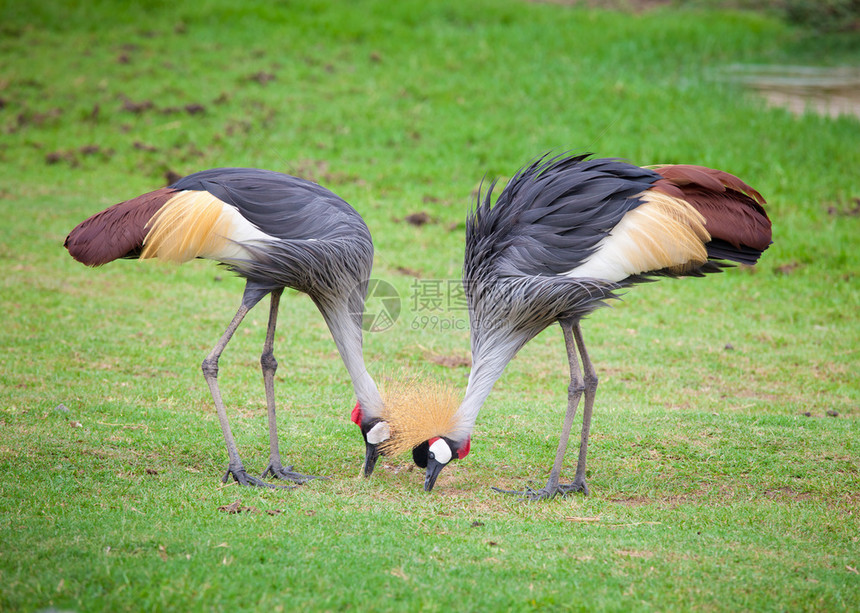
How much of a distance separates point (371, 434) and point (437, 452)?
0.49m

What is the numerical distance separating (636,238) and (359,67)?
11.5 meters

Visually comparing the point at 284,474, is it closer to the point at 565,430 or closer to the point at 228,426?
the point at 228,426

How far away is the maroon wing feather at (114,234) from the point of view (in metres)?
5.06

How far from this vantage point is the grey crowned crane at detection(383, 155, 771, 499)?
517 cm

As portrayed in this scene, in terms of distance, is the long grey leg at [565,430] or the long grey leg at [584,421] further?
the long grey leg at [584,421]

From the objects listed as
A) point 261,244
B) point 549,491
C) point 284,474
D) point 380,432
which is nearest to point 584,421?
point 549,491

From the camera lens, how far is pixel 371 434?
533 centimetres

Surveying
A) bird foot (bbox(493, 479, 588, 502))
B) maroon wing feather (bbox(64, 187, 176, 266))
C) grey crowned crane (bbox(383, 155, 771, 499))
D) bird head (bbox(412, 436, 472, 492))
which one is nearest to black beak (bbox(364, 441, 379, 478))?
grey crowned crane (bbox(383, 155, 771, 499))

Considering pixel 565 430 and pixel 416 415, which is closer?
pixel 416 415

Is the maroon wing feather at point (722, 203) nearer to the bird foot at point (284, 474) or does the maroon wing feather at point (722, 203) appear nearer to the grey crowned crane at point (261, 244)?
the grey crowned crane at point (261, 244)

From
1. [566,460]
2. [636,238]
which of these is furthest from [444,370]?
[636,238]

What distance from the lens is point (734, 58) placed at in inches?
757

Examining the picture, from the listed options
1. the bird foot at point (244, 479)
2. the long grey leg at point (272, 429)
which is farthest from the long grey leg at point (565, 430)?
the bird foot at point (244, 479)

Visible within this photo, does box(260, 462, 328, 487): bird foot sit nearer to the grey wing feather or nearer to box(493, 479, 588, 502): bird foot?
box(493, 479, 588, 502): bird foot
